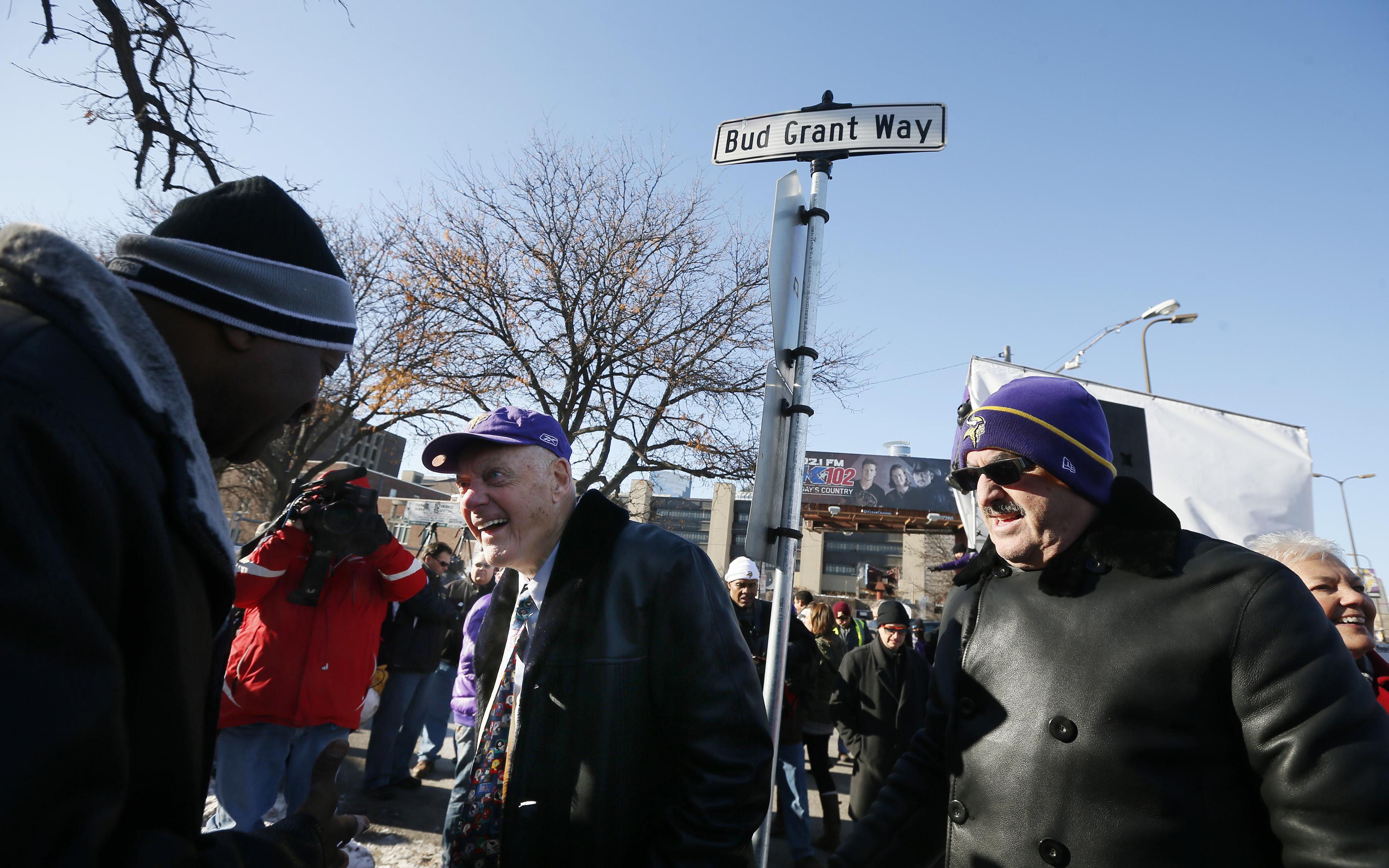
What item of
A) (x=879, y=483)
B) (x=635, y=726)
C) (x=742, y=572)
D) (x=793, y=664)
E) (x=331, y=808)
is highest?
(x=879, y=483)

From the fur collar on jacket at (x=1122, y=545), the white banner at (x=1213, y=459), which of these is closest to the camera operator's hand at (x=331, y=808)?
the fur collar on jacket at (x=1122, y=545)

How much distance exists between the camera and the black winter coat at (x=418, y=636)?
6.26m

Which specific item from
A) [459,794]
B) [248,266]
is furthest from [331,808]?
[459,794]

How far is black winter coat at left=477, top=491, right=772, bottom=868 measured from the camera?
1893 mm

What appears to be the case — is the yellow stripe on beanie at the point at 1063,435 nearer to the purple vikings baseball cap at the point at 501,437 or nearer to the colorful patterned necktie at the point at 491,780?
the purple vikings baseball cap at the point at 501,437

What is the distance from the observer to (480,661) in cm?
245

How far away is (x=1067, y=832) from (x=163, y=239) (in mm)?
2172

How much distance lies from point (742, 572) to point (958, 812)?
530 centimetres

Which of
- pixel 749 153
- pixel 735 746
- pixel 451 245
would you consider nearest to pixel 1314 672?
pixel 735 746

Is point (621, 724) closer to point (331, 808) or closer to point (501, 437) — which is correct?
point (331, 808)

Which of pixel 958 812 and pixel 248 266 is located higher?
pixel 248 266

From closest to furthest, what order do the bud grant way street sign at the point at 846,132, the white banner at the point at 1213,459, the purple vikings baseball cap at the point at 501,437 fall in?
1. the purple vikings baseball cap at the point at 501,437
2. the bud grant way street sign at the point at 846,132
3. the white banner at the point at 1213,459

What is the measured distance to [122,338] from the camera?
94 cm

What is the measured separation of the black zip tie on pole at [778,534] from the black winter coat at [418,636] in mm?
4236
